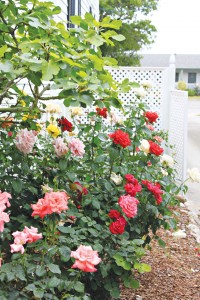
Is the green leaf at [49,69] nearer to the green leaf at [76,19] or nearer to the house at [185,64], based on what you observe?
the green leaf at [76,19]

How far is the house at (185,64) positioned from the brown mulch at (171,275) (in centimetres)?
Answer: 5485

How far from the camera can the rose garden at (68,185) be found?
94.3 inches

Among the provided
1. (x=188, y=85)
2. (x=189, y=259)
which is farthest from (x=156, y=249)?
(x=188, y=85)

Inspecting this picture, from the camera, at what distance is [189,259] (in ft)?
16.0

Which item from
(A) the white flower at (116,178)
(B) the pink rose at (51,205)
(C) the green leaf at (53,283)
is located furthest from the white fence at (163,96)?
(C) the green leaf at (53,283)

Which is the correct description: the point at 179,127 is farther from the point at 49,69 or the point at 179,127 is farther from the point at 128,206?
the point at 49,69

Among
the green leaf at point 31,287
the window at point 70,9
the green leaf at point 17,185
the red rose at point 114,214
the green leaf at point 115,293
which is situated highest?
the window at point 70,9

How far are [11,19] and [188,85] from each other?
190 feet

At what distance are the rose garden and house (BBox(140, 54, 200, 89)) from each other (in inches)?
2220

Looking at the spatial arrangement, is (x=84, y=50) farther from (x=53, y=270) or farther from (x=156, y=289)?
(x=156, y=289)

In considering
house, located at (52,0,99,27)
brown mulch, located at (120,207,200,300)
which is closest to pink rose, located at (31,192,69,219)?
brown mulch, located at (120,207,200,300)

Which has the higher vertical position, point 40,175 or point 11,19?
Result: point 11,19

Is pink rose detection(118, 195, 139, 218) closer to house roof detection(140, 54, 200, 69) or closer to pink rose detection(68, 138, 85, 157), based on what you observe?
pink rose detection(68, 138, 85, 157)

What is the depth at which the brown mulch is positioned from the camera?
3.80m
